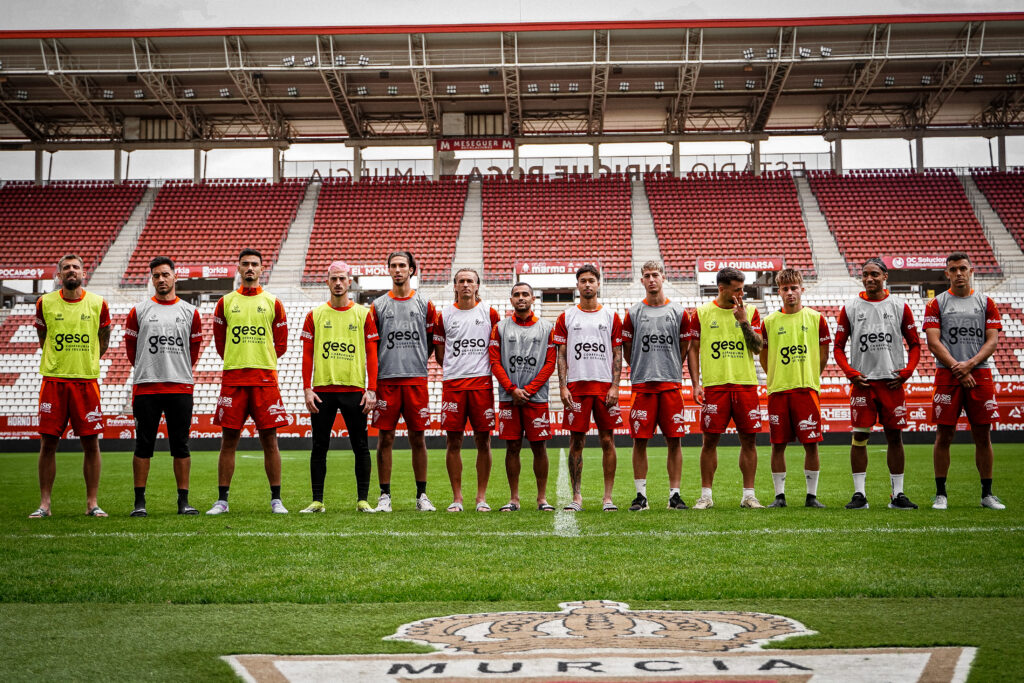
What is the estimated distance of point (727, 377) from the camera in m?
7.30

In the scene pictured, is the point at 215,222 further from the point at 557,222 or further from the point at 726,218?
the point at 726,218

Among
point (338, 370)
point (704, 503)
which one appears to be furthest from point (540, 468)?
point (338, 370)

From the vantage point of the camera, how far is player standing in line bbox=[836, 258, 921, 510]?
706cm

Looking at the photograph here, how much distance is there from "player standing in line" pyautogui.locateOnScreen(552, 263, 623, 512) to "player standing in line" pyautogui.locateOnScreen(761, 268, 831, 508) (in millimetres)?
1368

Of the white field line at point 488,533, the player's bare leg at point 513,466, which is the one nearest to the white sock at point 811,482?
the white field line at point 488,533

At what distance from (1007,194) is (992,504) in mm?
28374

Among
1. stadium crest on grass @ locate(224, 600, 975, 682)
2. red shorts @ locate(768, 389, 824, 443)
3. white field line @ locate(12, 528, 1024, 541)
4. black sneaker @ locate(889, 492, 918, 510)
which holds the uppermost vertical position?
red shorts @ locate(768, 389, 824, 443)

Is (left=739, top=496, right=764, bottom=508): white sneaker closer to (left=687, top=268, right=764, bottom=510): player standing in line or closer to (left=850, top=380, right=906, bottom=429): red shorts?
(left=687, top=268, right=764, bottom=510): player standing in line

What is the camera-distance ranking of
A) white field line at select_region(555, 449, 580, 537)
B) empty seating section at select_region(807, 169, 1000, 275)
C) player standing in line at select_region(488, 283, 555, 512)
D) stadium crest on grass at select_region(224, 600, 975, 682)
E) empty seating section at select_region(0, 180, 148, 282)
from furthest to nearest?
1. empty seating section at select_region(0, 180, 148, 282)
2. empty seating section at select_region(807, 169, 1000, 275)
3. player standing in line at select_region(488, 283, 555, 512)
4. white field line at select_region(555, 449, 580, 537)
5. stadium crest on grass at select_region(224, 600, 975, 682)

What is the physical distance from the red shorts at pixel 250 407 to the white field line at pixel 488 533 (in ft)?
4.44

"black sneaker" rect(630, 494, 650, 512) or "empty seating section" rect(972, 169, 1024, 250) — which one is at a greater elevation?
"empty seating section" rect(972, 169, 1024, 250)

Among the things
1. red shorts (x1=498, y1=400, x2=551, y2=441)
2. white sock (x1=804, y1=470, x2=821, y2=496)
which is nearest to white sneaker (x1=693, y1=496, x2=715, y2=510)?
white sock (x1=804, y1=470, x2=821, y2=496)

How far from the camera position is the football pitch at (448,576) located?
305 cm

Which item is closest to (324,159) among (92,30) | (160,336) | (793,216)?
(92,30)
